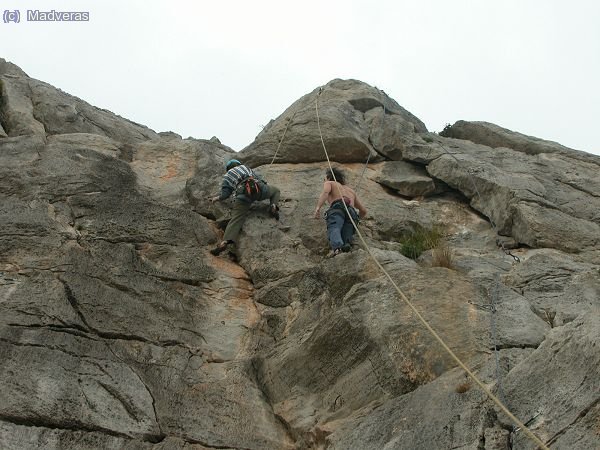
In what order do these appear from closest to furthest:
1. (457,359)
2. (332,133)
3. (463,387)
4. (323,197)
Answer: (457,359), (463,387), (323,197), (332,133)

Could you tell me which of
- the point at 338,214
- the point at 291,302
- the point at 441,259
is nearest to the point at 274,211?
the point at 338,214

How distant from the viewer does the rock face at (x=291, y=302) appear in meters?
7.43

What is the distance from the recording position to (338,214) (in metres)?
11.3

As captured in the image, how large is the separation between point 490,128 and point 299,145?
16.5ft

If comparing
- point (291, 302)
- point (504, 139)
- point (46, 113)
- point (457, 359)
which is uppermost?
point (504, 139)

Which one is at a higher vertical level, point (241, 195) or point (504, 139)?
point (504, 139)

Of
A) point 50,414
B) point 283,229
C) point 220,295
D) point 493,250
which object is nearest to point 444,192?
point 493,250

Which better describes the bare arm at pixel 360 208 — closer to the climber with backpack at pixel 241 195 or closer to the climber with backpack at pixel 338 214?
the climber with backpack at pixel 338 214

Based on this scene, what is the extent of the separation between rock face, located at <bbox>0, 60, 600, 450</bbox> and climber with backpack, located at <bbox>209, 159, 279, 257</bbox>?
0.71 ft

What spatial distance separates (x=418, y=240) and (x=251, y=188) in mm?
2758

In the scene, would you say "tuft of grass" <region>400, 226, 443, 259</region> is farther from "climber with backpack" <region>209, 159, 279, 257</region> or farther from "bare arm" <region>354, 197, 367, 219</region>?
"climber with backpack" <region>209, 159, 279, 257</region>

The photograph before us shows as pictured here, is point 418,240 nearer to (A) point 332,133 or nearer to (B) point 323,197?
(B) point 323,197

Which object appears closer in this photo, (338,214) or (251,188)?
(338,214)

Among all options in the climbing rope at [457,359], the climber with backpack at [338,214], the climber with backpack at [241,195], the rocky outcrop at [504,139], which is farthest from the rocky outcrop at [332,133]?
the climber with backpack at [338,214]
